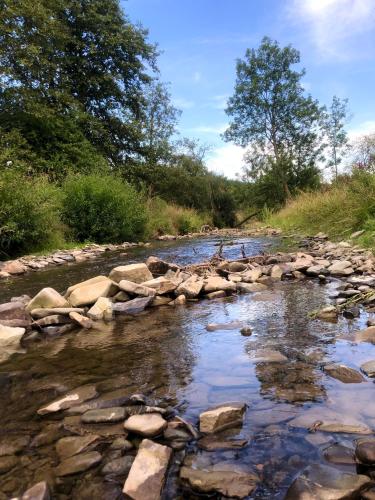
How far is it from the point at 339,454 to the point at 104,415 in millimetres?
1202

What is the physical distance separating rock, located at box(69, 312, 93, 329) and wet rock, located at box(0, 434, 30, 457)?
2178 millimetres

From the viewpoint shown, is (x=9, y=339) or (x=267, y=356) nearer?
(x=267, y=356)

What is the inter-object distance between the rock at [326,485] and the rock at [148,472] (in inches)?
19.7

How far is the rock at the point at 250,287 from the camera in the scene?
17.9 feet

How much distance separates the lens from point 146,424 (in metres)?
2.04

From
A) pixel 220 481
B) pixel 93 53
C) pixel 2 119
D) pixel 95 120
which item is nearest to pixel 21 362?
pixel 220 481

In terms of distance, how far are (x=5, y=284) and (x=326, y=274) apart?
5521 mm

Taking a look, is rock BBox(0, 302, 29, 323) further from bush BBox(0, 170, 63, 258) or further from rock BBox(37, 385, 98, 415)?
bush BBox(0, 170, 63, 258)

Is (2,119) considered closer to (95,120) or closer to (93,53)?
(95,120)

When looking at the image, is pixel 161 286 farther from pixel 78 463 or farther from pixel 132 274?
pixel 78 463

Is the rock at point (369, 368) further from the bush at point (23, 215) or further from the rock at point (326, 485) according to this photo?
the bush at point (23, 215)

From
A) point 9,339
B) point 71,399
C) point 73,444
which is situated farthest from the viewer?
point 9,339

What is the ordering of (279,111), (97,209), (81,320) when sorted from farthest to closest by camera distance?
(279,111)
(97,209)
(81,320)

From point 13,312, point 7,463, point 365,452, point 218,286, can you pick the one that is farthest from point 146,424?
point 218,286
